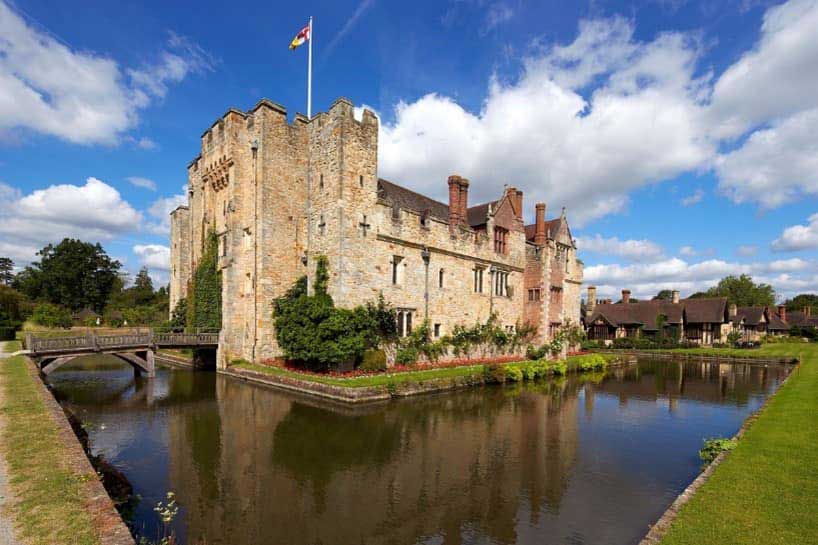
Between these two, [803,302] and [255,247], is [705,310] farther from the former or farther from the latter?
[803,302]

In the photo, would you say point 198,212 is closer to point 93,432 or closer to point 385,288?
point 385,288

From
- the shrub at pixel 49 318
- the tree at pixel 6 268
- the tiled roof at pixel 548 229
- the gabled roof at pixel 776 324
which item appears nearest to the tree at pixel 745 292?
the gabled roof at pixel 776 324

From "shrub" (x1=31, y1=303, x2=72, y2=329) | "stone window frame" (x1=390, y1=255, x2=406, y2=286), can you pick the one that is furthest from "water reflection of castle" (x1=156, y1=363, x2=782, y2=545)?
"shrub" (x1=31, y1=303, x2=72, y2=329)

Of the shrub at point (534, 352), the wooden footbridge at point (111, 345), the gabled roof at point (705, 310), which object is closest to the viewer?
the wooden footbridge at point (111, 345)

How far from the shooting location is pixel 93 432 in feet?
39.6

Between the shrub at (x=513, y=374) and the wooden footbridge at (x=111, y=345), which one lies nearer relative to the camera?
the wooden footbridge at (x=111, y=345)

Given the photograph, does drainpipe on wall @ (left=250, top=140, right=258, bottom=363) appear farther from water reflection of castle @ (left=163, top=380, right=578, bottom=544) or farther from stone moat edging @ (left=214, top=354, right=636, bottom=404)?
water reflection of castle @ (left=163, top=380, right=578, bottom=544)

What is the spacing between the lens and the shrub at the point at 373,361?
65.4ft

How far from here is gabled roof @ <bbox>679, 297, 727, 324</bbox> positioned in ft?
167

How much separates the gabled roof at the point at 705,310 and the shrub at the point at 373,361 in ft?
161

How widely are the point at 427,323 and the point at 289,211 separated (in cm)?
1051

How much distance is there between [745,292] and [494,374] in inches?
3707

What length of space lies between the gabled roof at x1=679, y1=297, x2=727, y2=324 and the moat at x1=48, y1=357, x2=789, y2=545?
37.6m

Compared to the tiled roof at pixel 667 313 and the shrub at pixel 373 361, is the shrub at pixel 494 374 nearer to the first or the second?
the shrub at pixel 373 361
